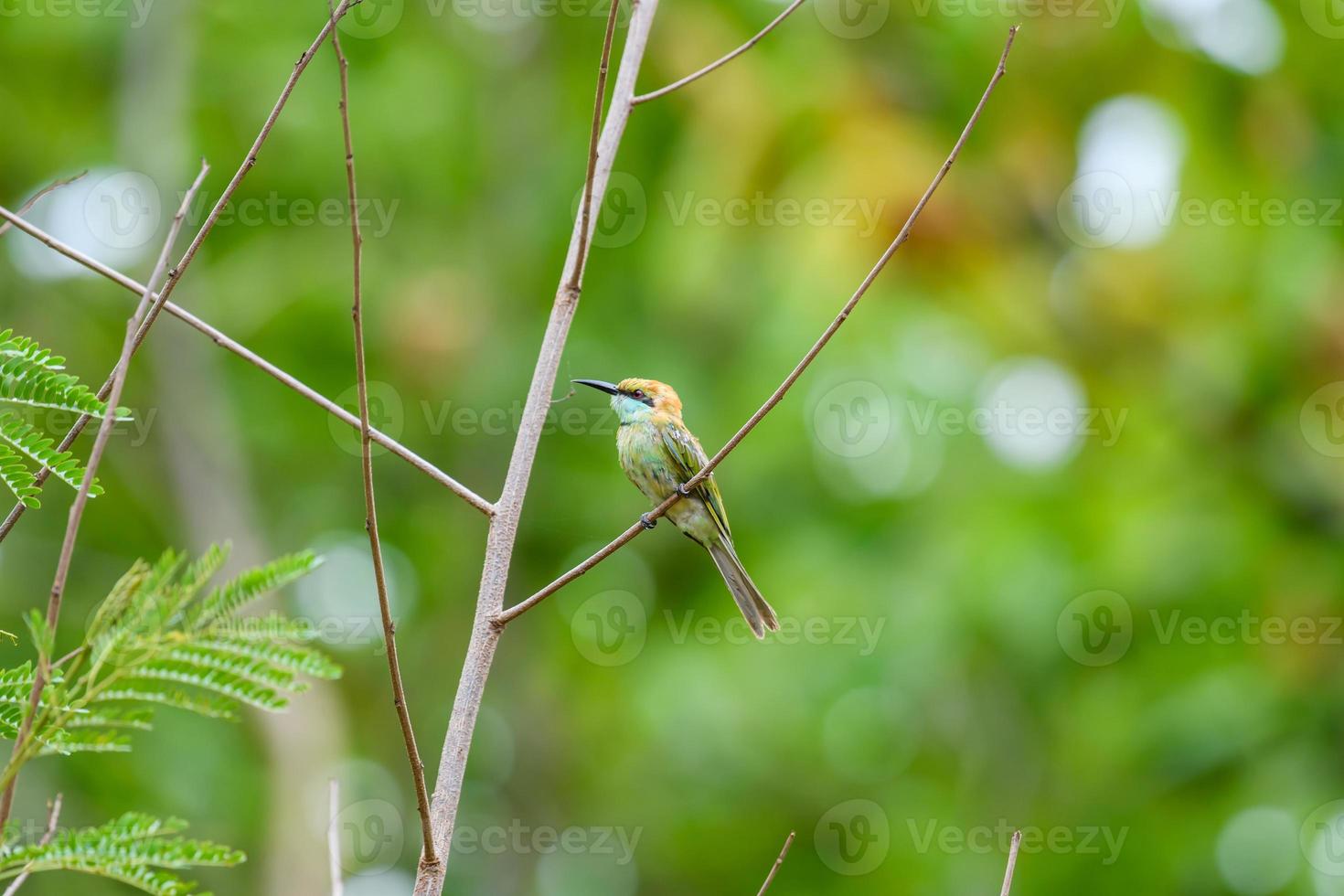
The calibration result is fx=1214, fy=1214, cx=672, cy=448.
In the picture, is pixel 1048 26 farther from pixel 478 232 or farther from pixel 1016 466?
pixel 478 232

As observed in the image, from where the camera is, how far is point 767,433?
8.52 meters

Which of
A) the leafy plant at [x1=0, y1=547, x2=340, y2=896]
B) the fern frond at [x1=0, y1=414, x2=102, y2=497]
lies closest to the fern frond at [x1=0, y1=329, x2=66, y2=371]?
the fern frond at [x1=0, y1=414, x2=102, y2=497]

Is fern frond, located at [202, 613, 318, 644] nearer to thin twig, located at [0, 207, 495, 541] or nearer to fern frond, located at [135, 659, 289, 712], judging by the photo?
fern frond, located at [135, 659, 289, 712]

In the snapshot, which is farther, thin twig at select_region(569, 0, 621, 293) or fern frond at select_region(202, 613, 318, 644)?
thin twig at select_region(569, 0, 621, 293)

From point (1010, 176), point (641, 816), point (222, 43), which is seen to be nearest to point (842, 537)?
point (1010, 176)

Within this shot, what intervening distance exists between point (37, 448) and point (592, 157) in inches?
45.8

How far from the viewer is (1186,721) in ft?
27.6

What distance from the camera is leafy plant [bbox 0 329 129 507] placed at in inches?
78.5

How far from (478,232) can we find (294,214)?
2.00 meters

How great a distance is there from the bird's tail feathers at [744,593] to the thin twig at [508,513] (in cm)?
256

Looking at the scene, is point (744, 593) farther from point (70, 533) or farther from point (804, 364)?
point (70, 533)

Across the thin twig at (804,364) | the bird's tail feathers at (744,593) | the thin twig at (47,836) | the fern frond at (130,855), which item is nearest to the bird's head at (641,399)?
the bird's tail feathers at (744,593)

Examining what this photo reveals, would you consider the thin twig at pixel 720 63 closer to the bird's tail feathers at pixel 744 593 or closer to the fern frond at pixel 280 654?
Answer: the fern frond at pixel 280 654

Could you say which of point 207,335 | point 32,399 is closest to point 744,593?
point 207,335
